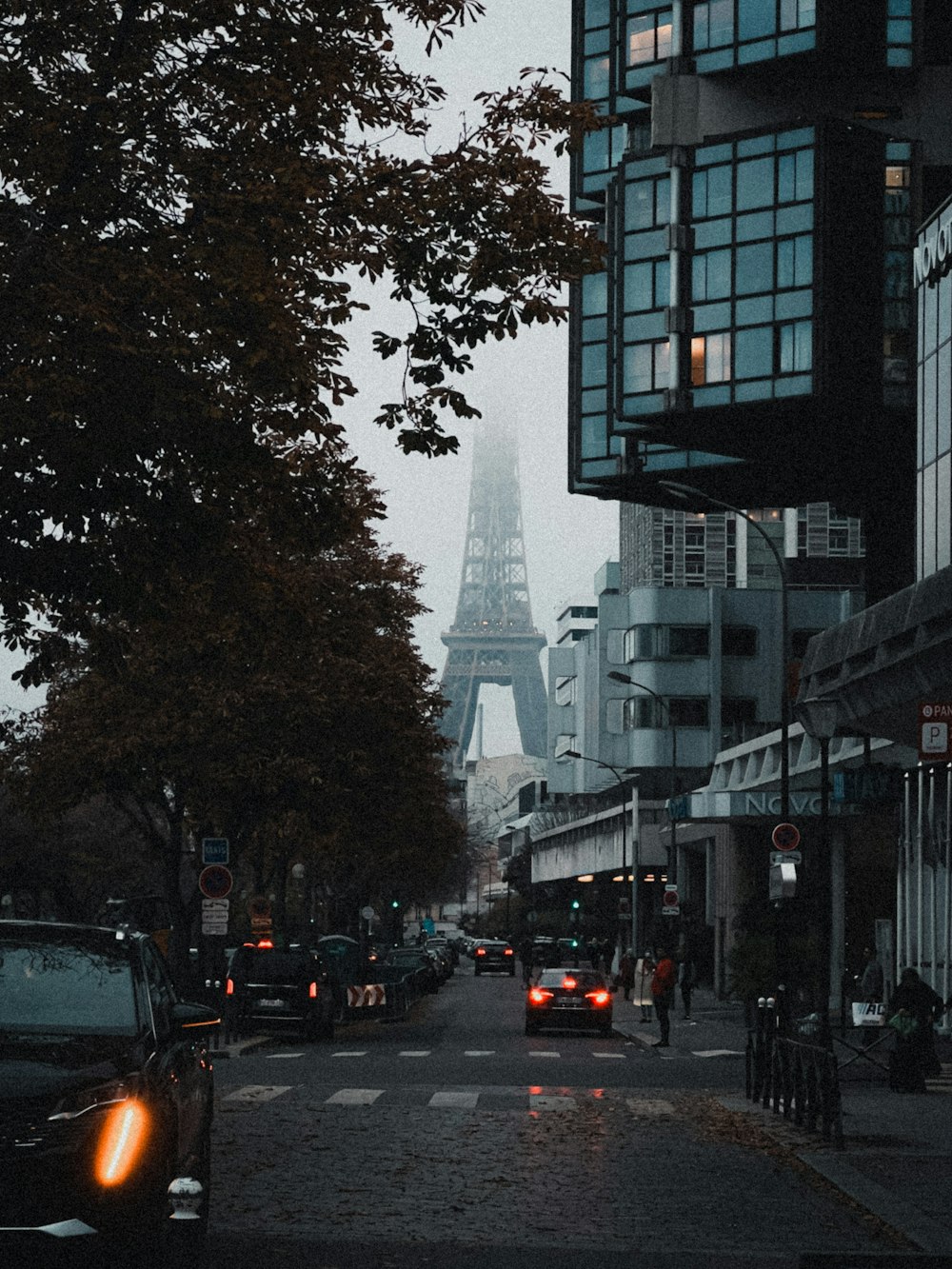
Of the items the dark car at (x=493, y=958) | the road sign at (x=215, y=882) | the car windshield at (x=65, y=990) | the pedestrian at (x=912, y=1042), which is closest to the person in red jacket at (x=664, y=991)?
the road sign at (x=215, y=882)

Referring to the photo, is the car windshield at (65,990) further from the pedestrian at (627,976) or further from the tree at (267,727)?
the pedestrian at (627,976)

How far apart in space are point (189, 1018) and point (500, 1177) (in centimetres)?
510

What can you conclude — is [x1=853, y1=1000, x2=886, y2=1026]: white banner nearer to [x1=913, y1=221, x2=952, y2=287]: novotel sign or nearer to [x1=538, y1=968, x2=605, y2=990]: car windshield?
[x1=913, y1=221, x2=952, y2=287]: novotel sign

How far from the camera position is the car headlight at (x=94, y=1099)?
8219 mm

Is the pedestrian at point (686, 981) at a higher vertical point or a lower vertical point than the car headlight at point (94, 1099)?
lower

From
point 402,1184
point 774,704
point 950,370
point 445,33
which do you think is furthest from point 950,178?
point 402,1184

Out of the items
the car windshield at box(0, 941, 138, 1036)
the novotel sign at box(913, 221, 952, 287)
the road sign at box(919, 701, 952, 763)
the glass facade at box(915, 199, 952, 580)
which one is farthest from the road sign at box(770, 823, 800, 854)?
the car windshield at box(0, 941, 138, 1036)

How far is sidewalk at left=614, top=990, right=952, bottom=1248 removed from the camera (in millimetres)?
12047

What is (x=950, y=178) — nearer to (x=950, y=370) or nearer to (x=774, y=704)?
(x=950, y=370)

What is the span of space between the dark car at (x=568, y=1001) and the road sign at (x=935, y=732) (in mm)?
19565

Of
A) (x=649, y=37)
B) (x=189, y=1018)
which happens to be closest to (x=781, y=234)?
(x=649, y=37)

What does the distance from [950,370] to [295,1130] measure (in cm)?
2243

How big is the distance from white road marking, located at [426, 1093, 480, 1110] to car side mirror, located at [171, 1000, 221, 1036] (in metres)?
10.9

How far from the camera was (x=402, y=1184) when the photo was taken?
13.6 meters
